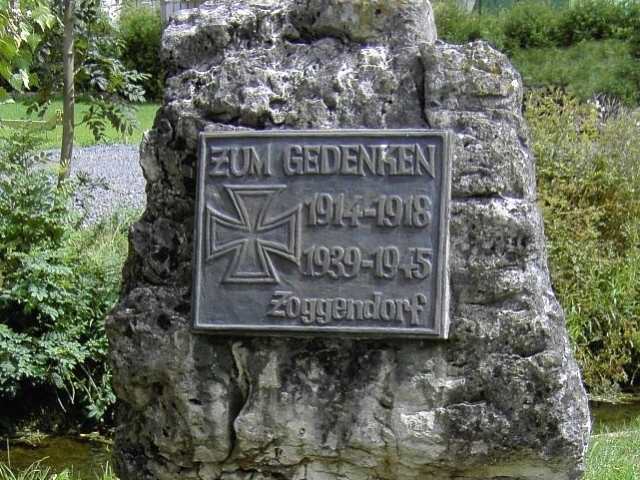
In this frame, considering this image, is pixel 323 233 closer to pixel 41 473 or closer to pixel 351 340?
pixel 351 340

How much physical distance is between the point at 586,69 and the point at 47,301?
38.1ft

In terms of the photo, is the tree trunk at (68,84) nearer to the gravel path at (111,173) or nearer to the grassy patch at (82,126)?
the gravel path at (111,173)

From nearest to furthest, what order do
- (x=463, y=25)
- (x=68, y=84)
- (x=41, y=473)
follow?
(x=41, y=473)
(x=68, y=84)
(x=463, y=25)

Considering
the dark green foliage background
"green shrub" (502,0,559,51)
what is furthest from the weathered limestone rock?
"green shrub" (502,0,559,51)

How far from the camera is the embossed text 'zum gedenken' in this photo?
3.51m

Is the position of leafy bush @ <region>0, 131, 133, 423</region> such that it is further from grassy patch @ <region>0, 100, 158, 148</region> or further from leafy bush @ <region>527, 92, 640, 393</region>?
grassy patch @ <region>0, 100, 158, 148</region>

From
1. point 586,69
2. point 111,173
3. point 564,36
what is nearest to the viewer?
point 111,173

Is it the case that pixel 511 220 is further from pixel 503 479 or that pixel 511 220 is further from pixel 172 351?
pixel 172 351

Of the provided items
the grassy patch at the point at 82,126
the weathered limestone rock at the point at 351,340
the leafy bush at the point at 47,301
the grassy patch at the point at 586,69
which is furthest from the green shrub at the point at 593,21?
the weathered limestone rock at the point at 351,340

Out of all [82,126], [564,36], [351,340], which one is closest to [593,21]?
[564,36]

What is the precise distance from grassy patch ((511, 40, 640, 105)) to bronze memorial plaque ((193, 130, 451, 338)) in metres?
11.2

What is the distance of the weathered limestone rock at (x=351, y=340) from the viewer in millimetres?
3496

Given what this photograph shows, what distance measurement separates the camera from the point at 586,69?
16.1 metres

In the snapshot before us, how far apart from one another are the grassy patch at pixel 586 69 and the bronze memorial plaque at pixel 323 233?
1116 cm
